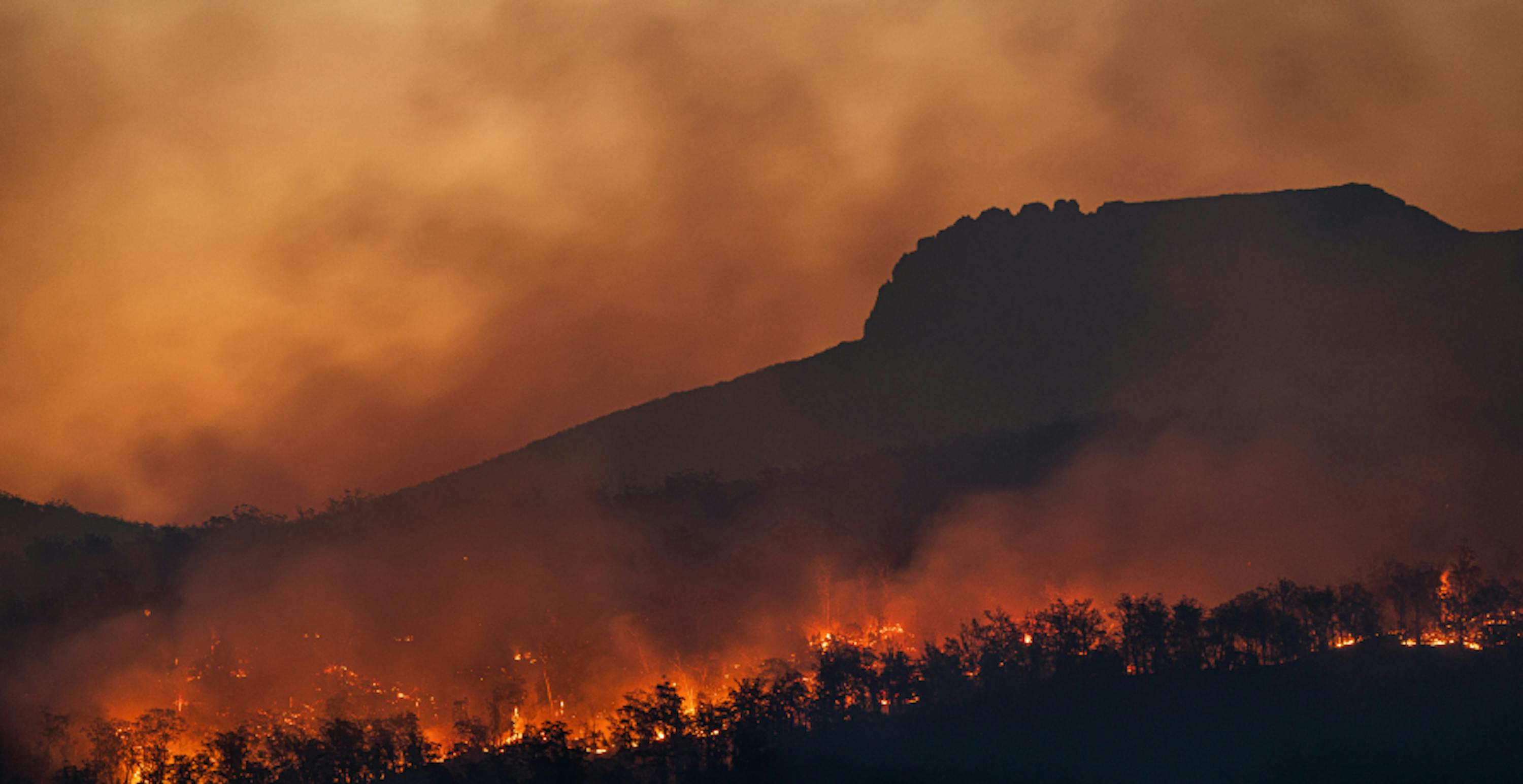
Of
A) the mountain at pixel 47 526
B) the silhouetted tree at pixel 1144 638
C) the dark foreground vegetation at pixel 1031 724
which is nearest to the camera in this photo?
the dark foreground vegetation at pixel 1031 724

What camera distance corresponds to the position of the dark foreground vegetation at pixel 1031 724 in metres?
85.2

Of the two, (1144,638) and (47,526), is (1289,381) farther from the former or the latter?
(47,526)

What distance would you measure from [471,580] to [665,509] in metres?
33.4

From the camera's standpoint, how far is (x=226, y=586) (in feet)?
430

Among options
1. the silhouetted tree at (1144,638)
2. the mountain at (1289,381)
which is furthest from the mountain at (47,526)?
the silhouetted tree at (1144,638)

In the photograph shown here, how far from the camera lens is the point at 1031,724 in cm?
9044

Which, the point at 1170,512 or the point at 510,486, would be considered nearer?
the point at 1170,512

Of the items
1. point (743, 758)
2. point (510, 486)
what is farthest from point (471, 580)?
point (743, 758)

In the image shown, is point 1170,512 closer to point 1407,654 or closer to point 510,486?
point 1407,654

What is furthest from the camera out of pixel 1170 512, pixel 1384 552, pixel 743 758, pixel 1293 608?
pixel 1170 512

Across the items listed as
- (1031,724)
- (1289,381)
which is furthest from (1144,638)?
(1289,381)

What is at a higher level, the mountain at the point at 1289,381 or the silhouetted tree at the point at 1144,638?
the mountain at the point at 1289,381

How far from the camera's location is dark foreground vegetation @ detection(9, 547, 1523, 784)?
8525 cm

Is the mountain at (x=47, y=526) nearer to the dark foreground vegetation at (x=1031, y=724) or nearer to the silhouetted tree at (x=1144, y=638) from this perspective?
the dark foreground vegetation at (x=1031, y=724)
